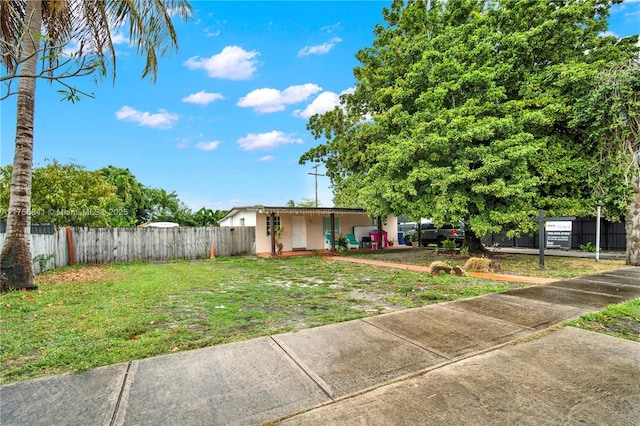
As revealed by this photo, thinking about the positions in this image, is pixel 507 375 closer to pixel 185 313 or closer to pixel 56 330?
pixel 185 313

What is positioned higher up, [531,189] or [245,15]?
[245,15]

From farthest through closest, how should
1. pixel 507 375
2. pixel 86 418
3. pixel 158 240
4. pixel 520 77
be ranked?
1. pixel 158 240
2. pixel 520 77
3. pixel 507 375
4. pixel 86 418

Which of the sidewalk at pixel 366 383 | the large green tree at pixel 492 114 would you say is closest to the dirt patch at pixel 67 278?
the sidewalk at pixel 366 383

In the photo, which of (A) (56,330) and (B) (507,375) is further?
(A) (56,330)

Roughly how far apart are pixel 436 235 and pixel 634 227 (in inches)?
416

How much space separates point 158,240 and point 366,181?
9830 mm

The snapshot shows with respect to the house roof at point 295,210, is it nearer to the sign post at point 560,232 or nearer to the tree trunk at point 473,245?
the tree trunk at point 473,245

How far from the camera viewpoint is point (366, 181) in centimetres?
1261

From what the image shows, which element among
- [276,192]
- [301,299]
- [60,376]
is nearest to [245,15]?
[301,299]

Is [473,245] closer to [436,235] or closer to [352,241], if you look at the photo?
[436,235]

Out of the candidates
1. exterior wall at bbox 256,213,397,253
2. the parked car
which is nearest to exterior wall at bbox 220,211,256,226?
exterior wall at bbox 256,213,397,253

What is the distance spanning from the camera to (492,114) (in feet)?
34.7

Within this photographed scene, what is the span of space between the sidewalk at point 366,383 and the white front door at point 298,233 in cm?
1408

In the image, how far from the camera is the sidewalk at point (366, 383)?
220 centimetres
